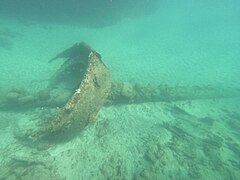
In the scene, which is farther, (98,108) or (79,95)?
(98,108)

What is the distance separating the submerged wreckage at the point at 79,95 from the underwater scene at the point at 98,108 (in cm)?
3

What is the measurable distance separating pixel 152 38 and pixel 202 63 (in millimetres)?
6107

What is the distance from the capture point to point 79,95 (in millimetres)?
5297

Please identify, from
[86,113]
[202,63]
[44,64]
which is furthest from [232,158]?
[202,63]

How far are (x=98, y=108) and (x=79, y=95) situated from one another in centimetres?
96

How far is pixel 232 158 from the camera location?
7.14 m

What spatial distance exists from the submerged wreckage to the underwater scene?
0.03 m

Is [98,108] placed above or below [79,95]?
below

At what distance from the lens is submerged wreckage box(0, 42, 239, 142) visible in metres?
5.27

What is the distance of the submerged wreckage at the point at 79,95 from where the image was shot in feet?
17.3

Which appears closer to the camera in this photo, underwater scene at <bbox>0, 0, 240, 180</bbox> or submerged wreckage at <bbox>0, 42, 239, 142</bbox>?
submerged wreckage at <bbox>0, 42, 239, 142</bbox>

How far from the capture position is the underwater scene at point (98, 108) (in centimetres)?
550

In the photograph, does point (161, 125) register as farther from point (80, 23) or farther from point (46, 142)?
point (80, 23)

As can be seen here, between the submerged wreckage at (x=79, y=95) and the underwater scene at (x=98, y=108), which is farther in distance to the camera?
the underwater scene at (x=98, y=108)
